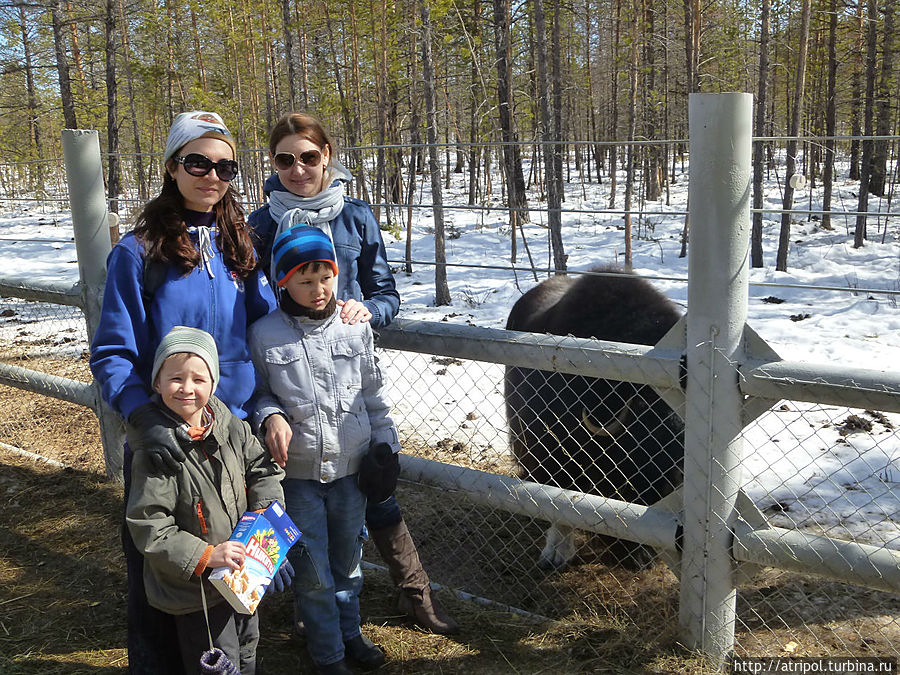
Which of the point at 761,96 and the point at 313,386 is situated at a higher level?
the point at 761,96

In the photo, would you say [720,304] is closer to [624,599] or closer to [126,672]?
[624,599]

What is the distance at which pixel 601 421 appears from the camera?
3.30 meters

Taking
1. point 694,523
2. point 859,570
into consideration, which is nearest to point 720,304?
point 694,523

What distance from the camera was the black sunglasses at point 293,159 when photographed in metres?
2.52

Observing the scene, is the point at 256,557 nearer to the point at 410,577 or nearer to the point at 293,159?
the point at 410,577

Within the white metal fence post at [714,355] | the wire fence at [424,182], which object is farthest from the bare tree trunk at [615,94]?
the white metal fence post at [714,355]

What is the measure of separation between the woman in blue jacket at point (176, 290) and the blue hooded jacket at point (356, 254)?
178 mm

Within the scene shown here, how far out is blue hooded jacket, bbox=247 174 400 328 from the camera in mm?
2664

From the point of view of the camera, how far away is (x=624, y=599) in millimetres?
3295

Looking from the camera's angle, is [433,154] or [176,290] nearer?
[176,290]

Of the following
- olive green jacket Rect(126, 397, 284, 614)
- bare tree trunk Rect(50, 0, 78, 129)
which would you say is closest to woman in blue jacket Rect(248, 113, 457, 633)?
olive green jacket Rect(126, 397, 284, 614)

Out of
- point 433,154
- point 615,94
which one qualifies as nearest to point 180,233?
point 433,154

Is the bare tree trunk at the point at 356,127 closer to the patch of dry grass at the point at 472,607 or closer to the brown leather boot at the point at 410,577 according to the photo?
the patch of dry grass at the point at 472,607

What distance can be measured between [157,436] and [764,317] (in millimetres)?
8709
